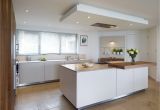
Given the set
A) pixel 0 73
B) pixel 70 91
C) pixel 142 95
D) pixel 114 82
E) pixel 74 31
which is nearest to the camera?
pixel 0 73

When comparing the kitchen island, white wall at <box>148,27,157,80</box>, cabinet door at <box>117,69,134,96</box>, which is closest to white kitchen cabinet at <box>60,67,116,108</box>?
the kitchen island

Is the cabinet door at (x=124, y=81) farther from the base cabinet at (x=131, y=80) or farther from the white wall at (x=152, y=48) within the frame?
the white wall at (x=152, y=48)

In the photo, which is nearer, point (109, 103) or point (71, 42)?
point (109, 103)

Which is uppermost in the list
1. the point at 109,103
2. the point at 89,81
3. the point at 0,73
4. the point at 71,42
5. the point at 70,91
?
the point at 71,42

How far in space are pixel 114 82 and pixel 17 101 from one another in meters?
2.61

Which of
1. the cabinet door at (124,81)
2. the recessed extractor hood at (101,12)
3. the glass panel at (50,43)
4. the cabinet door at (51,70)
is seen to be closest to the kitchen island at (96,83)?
the cabinet door at (124,81)

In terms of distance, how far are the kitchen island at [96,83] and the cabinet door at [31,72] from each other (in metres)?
1.60

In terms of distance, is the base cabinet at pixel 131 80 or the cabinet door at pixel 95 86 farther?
the base cabinet at pixel 131 80

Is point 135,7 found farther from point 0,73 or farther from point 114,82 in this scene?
point 0,73

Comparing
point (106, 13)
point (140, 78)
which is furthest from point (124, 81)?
point (106, 13)

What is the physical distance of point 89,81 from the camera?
9.59 feet

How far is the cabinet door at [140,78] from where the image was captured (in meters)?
3.82

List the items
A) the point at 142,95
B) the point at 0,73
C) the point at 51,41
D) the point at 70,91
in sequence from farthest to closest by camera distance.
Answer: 1. the point at 51,41
2. the point at 142,95
3. the point at 70,91
4. the point at 0,73

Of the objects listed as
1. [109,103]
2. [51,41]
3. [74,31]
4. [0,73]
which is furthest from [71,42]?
[0,73]
